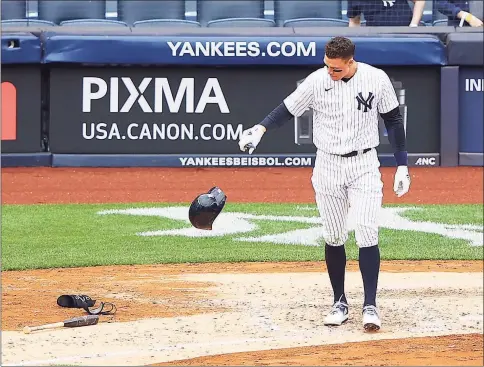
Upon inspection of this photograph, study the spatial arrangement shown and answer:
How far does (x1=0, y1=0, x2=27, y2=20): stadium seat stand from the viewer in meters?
14.5

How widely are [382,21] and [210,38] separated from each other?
2394 millimetres

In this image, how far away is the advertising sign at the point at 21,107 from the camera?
13.5 m

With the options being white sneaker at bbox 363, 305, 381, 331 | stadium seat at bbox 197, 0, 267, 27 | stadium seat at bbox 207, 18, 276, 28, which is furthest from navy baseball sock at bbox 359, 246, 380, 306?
stadium seat at bbox 197, 0, 267, 27

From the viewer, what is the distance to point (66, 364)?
198 inches

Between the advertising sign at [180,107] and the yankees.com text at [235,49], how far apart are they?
0.77 feet

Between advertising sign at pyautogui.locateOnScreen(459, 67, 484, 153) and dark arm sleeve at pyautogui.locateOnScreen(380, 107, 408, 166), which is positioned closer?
dark arm sleeve at pyautogui.locateOnScreen(380, 107, 408, 166)

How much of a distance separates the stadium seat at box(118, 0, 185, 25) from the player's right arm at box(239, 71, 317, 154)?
29.8 feet

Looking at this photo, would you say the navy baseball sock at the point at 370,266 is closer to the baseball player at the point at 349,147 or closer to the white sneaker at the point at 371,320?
the baseball player at the point at 349,147

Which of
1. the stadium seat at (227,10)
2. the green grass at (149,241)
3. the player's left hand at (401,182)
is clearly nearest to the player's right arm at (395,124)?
the player's left hand at (401,182)

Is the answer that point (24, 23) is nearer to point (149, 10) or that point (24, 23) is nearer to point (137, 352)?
point (149, 10)

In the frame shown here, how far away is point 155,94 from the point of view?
13.7m

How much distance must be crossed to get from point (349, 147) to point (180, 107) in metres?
7.86

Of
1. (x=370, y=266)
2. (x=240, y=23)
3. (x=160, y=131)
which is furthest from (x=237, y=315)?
(x=240, y=23)

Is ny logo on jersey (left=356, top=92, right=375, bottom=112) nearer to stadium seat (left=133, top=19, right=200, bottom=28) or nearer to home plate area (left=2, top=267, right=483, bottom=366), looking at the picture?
home plate area (left=2, top=267, right=483, bottom=366)
